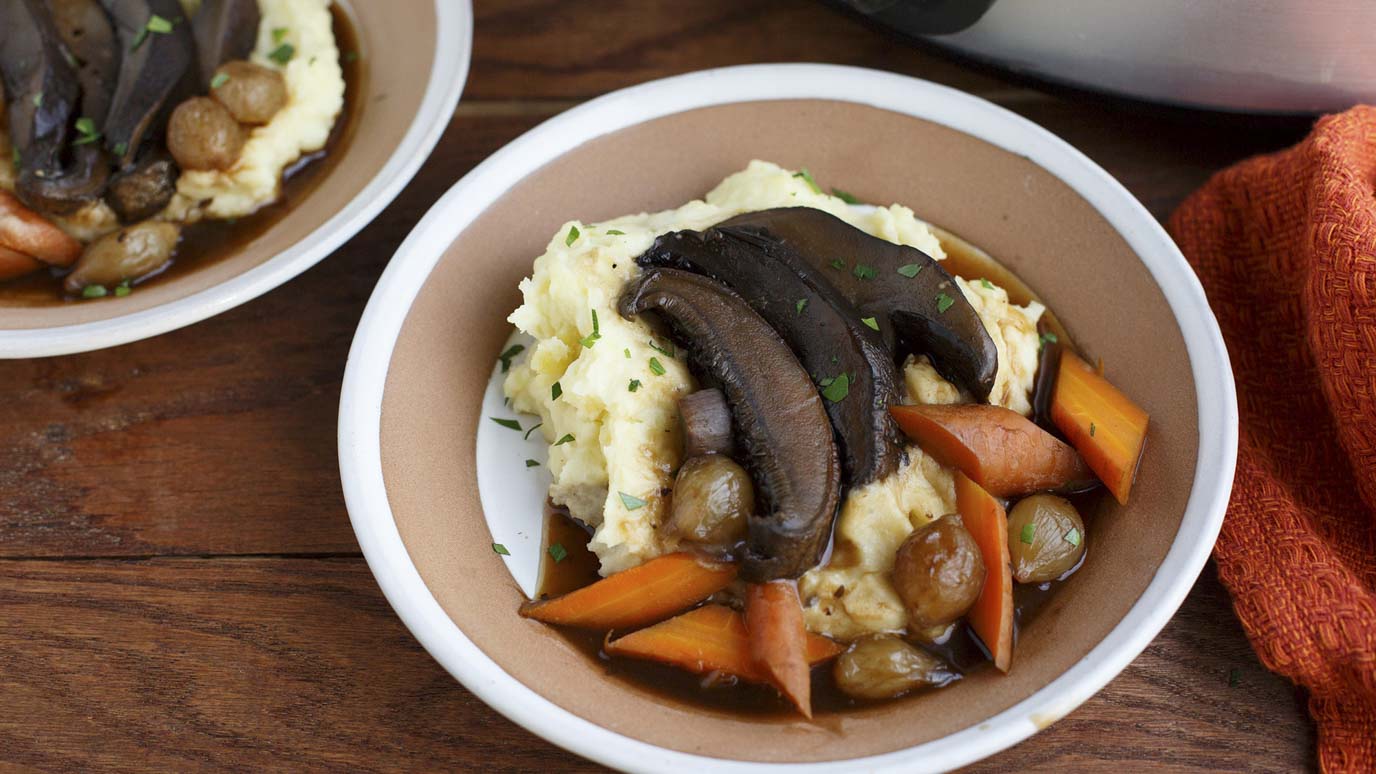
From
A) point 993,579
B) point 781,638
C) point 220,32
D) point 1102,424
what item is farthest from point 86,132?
point 1102,424

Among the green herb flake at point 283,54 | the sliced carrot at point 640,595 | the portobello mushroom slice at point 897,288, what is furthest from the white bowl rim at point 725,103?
the green herb flake at point 283,54

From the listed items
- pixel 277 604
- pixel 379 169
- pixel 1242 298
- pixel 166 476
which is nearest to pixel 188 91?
pixel 379 169

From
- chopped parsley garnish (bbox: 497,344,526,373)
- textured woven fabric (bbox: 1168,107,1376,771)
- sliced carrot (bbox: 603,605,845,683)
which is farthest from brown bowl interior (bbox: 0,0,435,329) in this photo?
textured woven fabric (bbox: 1168,107,1376,771)

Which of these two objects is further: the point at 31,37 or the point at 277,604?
the point at 31,37

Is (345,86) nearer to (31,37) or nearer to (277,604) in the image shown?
(31,37)

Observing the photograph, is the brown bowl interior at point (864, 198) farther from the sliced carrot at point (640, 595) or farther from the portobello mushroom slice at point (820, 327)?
the portobello mushroom slice at point (820, 327)
